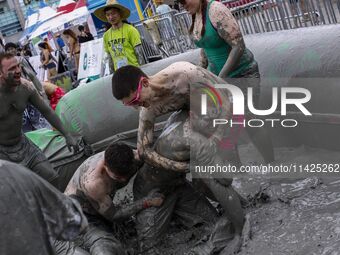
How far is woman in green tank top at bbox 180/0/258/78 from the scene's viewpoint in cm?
475

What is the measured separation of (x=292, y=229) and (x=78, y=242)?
1739mm

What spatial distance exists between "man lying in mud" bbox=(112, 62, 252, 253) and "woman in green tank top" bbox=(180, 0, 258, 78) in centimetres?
54

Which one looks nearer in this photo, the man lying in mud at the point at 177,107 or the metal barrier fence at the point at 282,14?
the man lying in mud at the point at 177,107

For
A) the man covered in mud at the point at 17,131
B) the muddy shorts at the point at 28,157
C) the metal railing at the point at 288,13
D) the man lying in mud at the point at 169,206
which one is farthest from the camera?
the metal railing at the point at 288,13

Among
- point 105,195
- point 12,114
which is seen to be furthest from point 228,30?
point 12,114

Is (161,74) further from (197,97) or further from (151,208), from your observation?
(151,208)

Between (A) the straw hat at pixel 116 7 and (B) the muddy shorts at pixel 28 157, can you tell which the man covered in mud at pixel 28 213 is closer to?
(B) the muddy shorts at pixel 28 157

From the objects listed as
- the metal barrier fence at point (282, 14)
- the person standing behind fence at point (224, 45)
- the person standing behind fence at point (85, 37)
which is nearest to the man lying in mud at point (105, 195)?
the person standing behind fence at point (224, 45)

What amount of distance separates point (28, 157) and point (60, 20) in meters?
12.2

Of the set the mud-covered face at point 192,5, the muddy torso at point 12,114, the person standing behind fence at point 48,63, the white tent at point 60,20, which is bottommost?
the person standing behind fence at point 48,63

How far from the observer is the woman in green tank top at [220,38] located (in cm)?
475

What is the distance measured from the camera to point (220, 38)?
4898mm

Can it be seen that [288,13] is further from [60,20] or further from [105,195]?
[60,20]

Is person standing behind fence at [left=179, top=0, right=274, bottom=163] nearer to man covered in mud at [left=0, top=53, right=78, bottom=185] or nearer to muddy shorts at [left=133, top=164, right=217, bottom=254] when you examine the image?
muddy shorts at [left=133, top=164, right=217, bottom=254]
